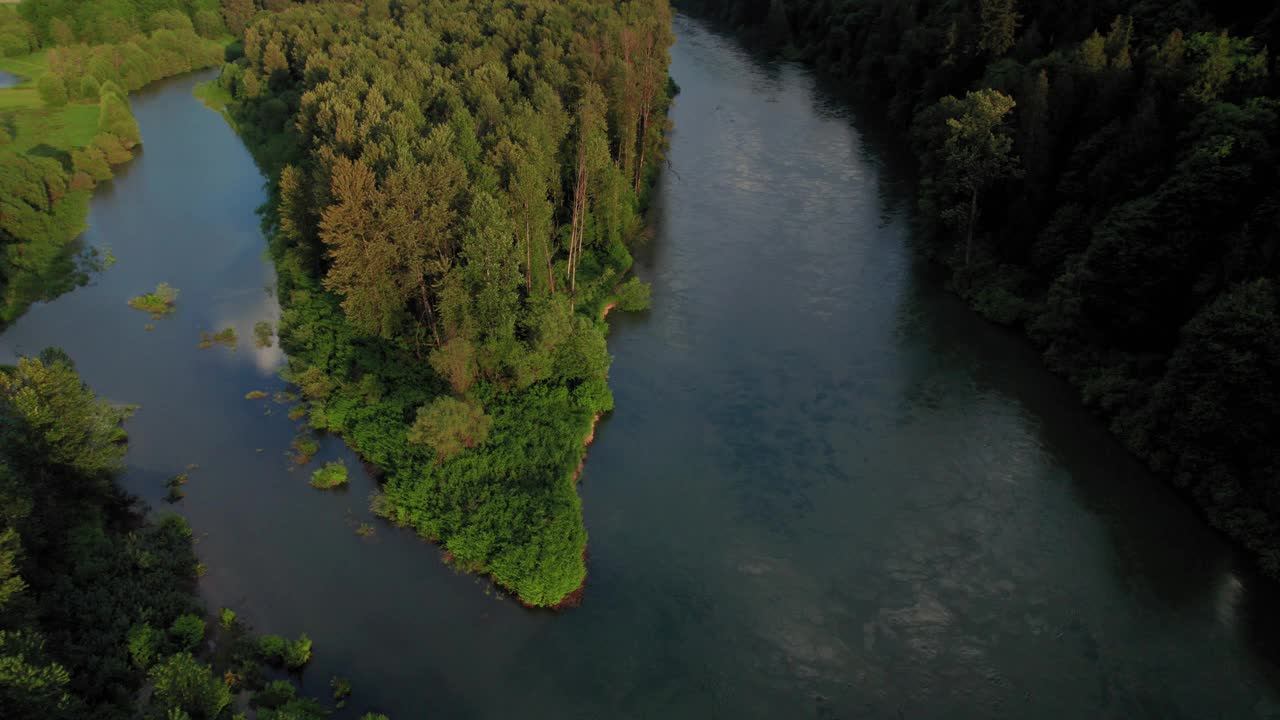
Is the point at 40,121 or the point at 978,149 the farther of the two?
the point at 40,121

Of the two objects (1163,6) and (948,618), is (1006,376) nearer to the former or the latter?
(948,618)

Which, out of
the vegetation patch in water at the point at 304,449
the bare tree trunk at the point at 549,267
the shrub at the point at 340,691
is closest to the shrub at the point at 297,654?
the shrub at the point at 340,691

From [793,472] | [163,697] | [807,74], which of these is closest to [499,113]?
[793,472]

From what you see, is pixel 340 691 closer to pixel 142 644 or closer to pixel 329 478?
pixel 142 644

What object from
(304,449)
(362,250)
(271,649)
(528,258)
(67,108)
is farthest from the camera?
(67,108)

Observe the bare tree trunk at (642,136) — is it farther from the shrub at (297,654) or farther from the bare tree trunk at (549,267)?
the shrub at (297,654)

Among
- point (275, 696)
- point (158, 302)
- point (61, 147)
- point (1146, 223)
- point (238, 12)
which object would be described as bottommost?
point (61, 147)

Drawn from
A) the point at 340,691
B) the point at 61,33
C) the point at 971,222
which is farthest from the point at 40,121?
the point at 971,222
